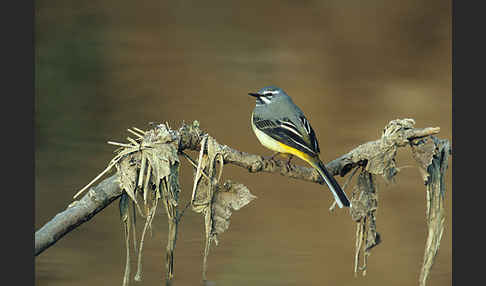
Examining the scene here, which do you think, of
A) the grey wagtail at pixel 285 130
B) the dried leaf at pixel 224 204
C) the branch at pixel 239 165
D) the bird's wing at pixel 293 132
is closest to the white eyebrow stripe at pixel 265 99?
the grey wagtail at pixel 285 130

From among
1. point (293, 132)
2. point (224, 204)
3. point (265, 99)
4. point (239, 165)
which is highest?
point (265, 99)

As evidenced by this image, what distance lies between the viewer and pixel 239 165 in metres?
1.65

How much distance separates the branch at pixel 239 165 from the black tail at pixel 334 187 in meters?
0.04

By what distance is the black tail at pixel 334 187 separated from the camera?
1705 millimetres

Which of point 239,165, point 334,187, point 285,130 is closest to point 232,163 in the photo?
point 239,165

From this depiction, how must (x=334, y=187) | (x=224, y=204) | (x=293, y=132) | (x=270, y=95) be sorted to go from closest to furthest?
1. (x=224, y=204)
2. (x=334, y=187)
3. (x=293, y=132)
4. (x=270, y=95)

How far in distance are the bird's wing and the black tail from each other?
102 millimetres

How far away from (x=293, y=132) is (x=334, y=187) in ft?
1.14

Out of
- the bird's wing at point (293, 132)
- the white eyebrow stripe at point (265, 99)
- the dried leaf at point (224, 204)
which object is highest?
the white eyebrow stripe at point (265, 99)

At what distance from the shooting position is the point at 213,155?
5.18 feet

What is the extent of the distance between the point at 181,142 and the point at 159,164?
11 cm

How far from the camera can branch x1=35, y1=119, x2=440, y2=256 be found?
Answer: 1.48m

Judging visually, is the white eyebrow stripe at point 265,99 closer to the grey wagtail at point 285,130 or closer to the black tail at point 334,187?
the grey wagtail at point 285,130

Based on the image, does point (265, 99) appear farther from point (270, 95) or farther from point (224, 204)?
point (224, 204)
